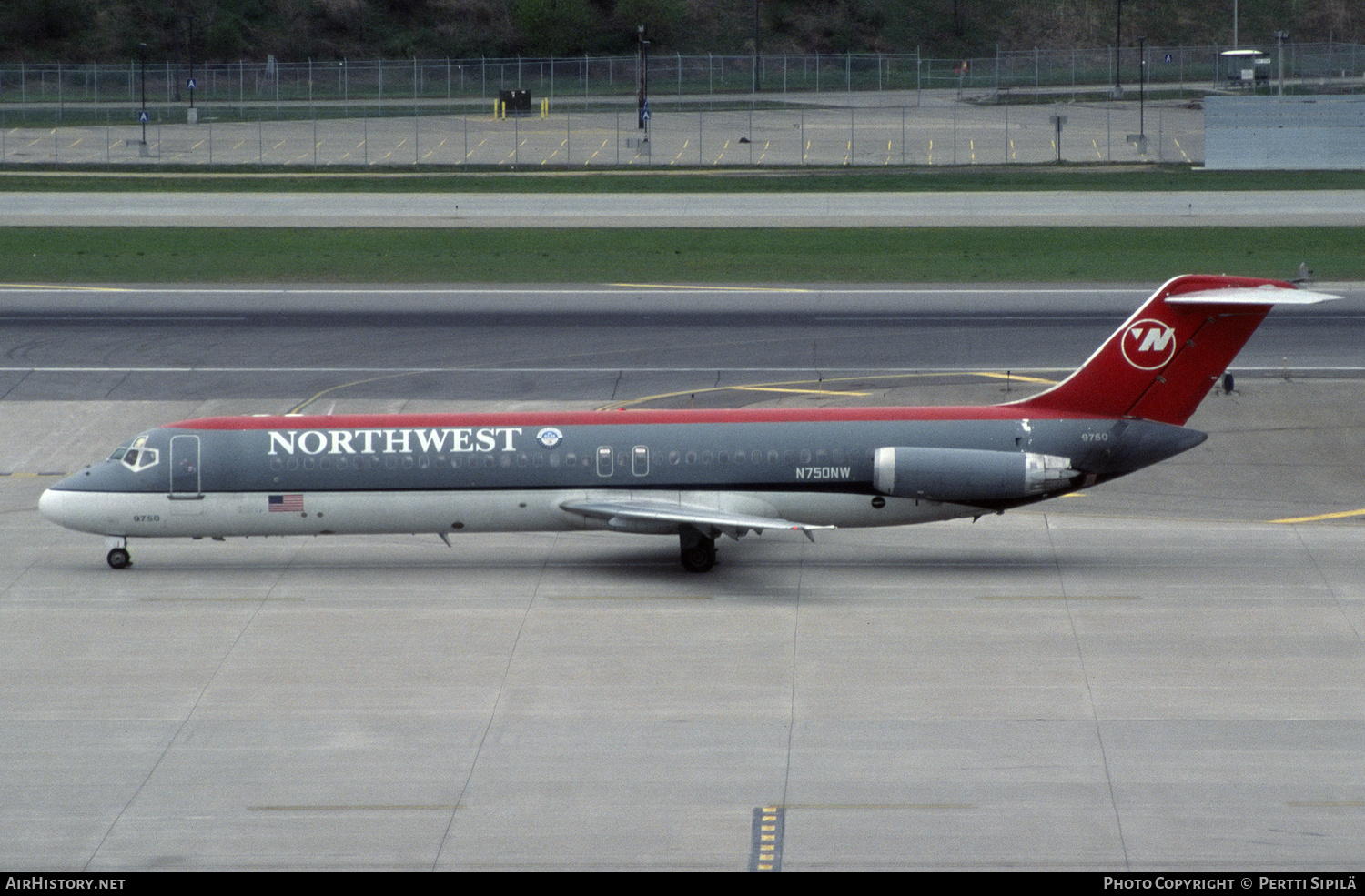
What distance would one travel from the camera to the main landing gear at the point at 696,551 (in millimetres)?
32438

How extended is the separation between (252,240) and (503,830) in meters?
56.0

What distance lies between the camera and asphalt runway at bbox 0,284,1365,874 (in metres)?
20.8

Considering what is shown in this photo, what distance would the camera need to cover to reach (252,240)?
72438mm

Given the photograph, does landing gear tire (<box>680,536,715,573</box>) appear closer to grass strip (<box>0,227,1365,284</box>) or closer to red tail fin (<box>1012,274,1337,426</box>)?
red tail fin (<box>1012,274,1337,426</box>)

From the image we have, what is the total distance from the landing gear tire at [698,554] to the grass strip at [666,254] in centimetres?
3216

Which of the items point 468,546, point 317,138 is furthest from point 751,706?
point 317,138

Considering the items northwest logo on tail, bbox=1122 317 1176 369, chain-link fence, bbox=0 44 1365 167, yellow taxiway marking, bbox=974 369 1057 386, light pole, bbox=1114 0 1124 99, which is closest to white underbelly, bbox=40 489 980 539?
northwest logo on tail, bbox=1122 317 1176 369

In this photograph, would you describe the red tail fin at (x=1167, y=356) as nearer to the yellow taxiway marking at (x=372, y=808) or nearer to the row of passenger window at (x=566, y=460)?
the row of passenger window at (x=566, y=460)

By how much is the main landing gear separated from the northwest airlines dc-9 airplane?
1.4 inches

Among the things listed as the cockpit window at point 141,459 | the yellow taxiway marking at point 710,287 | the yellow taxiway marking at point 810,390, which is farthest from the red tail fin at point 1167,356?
the yellow taxiway marking at point 710,287

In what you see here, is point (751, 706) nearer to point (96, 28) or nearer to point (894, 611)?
point (894, 611)

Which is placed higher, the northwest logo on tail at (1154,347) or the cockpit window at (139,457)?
the northwest logo on tail at (1154,347)

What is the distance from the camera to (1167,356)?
32.3 meters

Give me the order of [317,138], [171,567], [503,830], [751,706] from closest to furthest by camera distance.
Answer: [503,830], [751,706], [171,567], [317,138]
